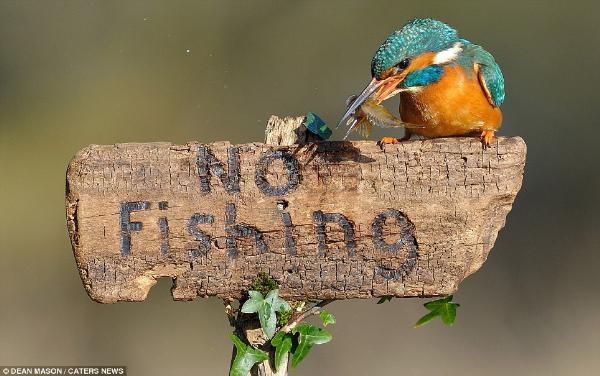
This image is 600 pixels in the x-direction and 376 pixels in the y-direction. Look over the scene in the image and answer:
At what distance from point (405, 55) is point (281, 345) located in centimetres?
105

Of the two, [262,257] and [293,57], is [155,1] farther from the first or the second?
[262,257]

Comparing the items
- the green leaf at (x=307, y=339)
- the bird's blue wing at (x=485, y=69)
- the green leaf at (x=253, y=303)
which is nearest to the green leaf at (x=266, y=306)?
the green leaf at (x=253, y=303)

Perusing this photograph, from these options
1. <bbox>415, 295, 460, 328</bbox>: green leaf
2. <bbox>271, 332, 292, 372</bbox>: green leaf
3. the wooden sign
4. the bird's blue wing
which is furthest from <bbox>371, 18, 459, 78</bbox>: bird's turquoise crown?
<bbox>271, 332, 292, 372</bbox>: green leaf

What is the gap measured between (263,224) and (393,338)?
3.15 meters

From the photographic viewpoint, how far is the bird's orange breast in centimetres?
330

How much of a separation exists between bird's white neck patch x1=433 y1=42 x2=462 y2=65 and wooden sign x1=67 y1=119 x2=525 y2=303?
0.50 meters

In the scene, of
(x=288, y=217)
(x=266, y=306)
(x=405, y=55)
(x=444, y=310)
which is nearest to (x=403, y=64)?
(x=405, y=55)

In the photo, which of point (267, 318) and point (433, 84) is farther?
point (433, 84)

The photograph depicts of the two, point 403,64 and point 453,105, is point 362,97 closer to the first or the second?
point 403,64

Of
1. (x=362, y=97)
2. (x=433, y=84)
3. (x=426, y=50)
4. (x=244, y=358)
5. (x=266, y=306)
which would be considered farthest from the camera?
(x=433, y=84)

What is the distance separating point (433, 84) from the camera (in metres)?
3.30

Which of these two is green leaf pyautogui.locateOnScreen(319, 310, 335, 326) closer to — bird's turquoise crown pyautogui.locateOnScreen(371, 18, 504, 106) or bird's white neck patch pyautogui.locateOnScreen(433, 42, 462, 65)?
bird's turquoise crown pyautogui.locateOnScreen(371, 18, 504, 106)

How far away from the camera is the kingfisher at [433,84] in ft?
10.1

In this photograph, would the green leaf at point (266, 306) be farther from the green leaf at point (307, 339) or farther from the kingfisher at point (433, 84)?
the kingfisher at point (433, 84)
